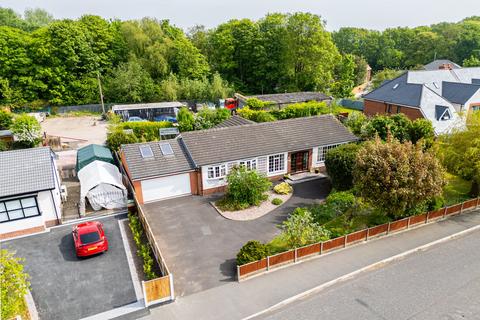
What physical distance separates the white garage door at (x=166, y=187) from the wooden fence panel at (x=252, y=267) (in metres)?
10.5

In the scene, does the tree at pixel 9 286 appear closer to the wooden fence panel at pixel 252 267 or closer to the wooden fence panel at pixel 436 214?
the wooden fence panel at pixel 252 267

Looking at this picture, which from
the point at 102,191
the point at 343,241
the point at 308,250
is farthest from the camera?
the point at 102,191

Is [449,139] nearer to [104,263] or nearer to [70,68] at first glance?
[104,263]

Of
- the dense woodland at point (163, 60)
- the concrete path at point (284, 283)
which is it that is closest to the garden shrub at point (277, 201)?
the concrete path at point (284, 283)

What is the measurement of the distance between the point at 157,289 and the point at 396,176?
43.5 feet

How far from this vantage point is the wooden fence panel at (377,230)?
61.7 ft

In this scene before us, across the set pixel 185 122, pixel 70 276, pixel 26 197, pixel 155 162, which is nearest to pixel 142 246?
pixel 70 276

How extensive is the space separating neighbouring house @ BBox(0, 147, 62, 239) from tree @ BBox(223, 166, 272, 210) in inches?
436

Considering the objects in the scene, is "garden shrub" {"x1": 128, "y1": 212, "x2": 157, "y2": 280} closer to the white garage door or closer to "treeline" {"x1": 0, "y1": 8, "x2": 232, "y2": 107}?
the white garage door

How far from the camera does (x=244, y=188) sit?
895 inches

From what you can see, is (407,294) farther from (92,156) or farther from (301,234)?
(92,156)

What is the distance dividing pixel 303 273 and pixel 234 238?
4.66 m

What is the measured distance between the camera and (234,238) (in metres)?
19.3

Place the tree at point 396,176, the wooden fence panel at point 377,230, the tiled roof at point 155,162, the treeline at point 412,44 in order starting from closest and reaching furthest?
the tree at point 396,176, the wooden fence panel at point 377,230, the tiled roof at point 155,162, the treeline at point 412,44
